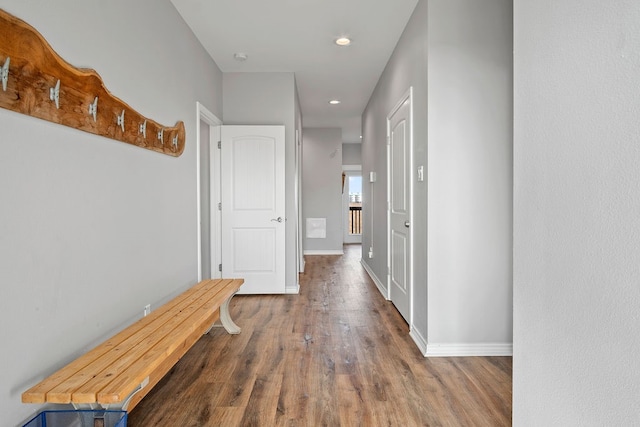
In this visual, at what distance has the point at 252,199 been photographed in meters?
4.54

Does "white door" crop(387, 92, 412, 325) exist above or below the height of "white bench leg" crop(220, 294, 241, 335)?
above

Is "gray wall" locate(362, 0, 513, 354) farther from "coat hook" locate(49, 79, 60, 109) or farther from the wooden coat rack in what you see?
"coat hook" locate(49, 79, 60, 109)

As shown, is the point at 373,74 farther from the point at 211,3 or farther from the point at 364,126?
the point at 211,3

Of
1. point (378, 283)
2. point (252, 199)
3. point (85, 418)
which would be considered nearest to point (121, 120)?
point (85, 418)

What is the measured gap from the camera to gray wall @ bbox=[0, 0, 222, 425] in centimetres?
A: 141

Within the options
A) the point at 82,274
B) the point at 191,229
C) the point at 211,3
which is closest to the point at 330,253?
the point at 191,229

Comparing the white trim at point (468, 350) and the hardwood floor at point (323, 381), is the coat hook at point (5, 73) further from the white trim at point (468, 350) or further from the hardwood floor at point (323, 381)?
the white trim at point (468, 350)

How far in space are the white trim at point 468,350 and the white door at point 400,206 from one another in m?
0.52

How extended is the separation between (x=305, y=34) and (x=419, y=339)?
279 centimetres

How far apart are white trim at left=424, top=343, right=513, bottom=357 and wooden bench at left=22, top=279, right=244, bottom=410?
5.08 ft

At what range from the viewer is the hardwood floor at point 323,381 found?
1984 millimetres

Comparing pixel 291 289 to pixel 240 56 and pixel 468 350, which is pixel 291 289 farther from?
pixel 240 56

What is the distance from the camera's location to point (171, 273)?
9.46ft

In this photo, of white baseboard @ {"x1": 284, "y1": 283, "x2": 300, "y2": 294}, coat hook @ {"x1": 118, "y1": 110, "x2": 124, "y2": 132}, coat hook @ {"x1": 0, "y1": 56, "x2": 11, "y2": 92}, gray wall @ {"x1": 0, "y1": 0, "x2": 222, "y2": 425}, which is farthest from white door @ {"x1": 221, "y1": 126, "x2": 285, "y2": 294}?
coat hook @ {"x1": 0, "y1": 56, "x2": 11, "y2": 92}
